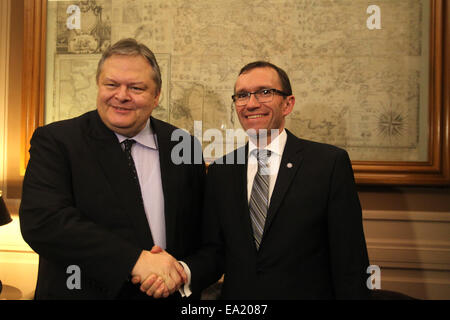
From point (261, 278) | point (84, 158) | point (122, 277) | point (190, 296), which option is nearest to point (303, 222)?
point (261, 278)

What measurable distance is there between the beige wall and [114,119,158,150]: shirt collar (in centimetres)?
147

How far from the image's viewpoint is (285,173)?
1.64 m

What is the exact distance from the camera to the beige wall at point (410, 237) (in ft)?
7.72

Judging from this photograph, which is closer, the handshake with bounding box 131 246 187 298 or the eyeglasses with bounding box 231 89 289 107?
the handshake with bounding box 131 246 187 298

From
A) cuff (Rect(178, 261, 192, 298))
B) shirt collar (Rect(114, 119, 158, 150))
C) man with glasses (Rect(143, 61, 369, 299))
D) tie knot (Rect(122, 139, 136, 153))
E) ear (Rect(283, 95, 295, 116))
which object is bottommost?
cuff (Rect(178, 261, 192, 298))

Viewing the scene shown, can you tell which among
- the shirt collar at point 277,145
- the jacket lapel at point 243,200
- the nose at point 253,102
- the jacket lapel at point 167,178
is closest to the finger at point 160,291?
the jacket lapel at point 167,178

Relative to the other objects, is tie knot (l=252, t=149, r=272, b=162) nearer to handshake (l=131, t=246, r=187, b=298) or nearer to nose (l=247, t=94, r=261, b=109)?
nose (l=247, t=94, r=261, b=109)

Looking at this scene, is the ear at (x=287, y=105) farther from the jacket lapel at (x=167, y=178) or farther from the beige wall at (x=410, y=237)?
the beige wall at (x=410, y=237)

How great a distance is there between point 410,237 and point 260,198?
1.34m

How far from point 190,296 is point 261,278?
38 cm

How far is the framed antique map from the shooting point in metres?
2.37

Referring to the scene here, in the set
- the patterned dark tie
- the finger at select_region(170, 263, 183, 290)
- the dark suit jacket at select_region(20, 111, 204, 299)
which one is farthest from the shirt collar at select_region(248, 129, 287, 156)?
the finger at select_region(170, 263, 183, 290)

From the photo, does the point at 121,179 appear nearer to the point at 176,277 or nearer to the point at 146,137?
the point at 146,137

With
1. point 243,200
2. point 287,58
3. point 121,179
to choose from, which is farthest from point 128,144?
point 287,58
